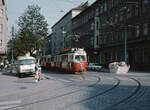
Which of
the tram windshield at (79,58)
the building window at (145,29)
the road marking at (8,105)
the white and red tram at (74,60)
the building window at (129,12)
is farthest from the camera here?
the building window at (129,12)

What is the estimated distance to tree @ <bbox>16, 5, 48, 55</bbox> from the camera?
4902 cm

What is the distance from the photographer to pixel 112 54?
43375mm

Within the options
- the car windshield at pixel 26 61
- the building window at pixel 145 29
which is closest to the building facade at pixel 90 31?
the building window at pixel 145 29

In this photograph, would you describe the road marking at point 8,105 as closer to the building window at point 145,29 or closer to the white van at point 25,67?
the white van at point 25,67

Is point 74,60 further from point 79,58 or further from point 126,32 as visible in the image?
point 126,32

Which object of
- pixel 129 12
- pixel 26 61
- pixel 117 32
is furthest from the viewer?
pixel 117 32

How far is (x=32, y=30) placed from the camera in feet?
166

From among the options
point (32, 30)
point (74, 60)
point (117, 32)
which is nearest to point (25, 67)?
point (74, 60)

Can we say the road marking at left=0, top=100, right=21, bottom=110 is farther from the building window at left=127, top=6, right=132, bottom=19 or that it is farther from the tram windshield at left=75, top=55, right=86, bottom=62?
the building window at left=127, top=6, right=132, bottom=19

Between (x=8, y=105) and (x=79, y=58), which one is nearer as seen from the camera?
(x=8, y=105)

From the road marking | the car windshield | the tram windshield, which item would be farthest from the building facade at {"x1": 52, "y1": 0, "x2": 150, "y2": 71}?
the road marking

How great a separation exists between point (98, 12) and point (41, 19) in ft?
42.2

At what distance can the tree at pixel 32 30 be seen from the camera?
49.0m

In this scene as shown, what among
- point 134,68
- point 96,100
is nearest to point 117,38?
point 134,68
